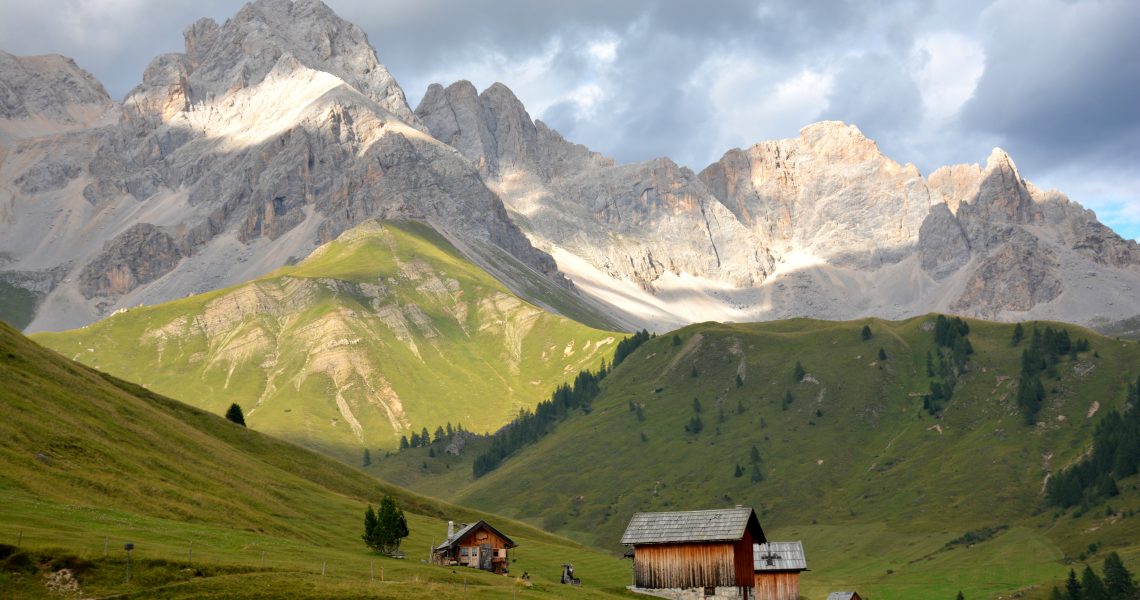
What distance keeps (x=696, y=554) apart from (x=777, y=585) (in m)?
11.7

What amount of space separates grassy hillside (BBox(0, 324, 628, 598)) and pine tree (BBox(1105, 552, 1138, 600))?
82568 millimetres

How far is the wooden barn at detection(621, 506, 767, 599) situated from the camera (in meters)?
86.8

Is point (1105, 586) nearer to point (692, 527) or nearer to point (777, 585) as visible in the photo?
point (777, 585)

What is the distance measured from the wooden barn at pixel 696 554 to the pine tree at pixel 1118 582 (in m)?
113

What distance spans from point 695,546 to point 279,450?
9017 centimetres

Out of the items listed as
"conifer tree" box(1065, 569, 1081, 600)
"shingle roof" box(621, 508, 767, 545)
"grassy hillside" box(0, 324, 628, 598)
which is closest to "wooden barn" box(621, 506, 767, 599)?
"shingle roof" box(621, 508, 767, 545)

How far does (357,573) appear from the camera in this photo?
79.3 metres

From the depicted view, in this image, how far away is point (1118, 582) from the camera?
177 m

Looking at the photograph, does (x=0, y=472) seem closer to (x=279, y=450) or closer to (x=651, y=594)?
(x=651, y=594)

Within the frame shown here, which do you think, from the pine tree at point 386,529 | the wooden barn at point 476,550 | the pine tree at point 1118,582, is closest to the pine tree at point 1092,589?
the pine tree at point 1118,582

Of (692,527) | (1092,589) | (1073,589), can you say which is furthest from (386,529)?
(1073,589)

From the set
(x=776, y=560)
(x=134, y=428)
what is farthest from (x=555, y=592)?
(x=134, y=428)

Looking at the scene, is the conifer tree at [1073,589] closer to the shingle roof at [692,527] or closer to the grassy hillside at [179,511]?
the grassy hillside at [179,511]

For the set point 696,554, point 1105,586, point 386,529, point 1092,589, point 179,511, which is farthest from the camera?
point 1105,586
